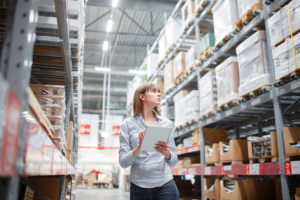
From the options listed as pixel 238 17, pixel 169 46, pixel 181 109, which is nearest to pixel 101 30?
pixel 169 46

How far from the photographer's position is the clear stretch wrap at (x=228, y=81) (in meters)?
4.54

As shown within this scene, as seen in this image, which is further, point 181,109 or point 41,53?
point 181,109

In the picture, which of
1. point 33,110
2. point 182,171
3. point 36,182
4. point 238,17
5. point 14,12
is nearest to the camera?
point 14,12

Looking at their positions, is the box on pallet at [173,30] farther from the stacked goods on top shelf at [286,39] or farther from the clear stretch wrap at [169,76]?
the stacked goods on top shelf at [286,39]

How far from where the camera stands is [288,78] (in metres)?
3.46

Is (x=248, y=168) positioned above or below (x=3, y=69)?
below

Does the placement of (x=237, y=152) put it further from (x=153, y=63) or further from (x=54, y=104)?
(x=153, y=63)

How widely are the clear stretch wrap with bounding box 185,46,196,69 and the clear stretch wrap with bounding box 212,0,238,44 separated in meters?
1.29

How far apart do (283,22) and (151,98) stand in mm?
2066

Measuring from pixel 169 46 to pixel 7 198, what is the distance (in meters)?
7.32

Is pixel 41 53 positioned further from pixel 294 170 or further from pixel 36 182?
pixel 294 170

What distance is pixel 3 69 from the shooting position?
1.08 m

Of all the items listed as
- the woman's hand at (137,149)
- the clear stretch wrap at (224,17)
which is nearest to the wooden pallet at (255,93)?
the clear stretch wrap at (224,17)

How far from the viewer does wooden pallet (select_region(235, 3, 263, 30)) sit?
404 cm
